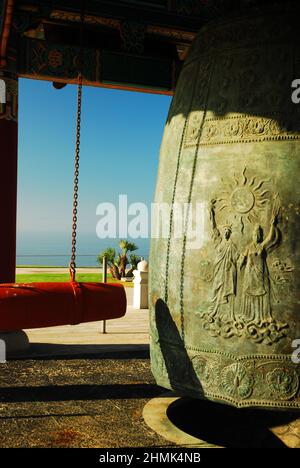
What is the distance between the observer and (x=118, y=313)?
3.89 meters

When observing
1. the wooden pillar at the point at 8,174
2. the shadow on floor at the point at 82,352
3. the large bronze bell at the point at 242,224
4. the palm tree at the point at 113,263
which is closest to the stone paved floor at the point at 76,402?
the shadow on floor at the point at 82,352

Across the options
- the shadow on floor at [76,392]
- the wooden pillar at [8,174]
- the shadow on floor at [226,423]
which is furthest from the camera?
the wooden pillar at [8,174]

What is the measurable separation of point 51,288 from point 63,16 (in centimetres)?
458

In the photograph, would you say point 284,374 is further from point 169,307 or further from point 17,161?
point 17,161

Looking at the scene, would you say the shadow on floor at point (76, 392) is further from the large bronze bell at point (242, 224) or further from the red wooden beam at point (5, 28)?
the red wooden beam at point (5, 28)

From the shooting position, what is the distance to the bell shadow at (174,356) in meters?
3.80

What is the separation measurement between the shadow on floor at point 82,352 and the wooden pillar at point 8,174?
1.18m

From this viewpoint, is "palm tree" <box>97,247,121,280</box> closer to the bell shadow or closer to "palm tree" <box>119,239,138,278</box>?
"palm tree" <box>119,239,138,278</box>

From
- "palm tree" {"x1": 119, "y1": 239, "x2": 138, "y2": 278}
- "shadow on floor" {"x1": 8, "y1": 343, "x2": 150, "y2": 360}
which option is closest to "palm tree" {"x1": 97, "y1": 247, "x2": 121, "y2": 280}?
"palm tree" {"x1": 119, "y1": 239, "x2": 138, "y2": 278}

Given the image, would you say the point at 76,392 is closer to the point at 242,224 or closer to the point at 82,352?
the point at 82,352

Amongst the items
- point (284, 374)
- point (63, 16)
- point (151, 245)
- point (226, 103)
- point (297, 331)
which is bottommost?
point (284, 374)

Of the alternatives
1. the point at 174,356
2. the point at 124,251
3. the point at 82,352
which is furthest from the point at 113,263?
the point at 174,356

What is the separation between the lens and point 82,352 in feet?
27.3

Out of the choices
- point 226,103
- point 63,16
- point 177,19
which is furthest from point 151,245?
point 63,16
